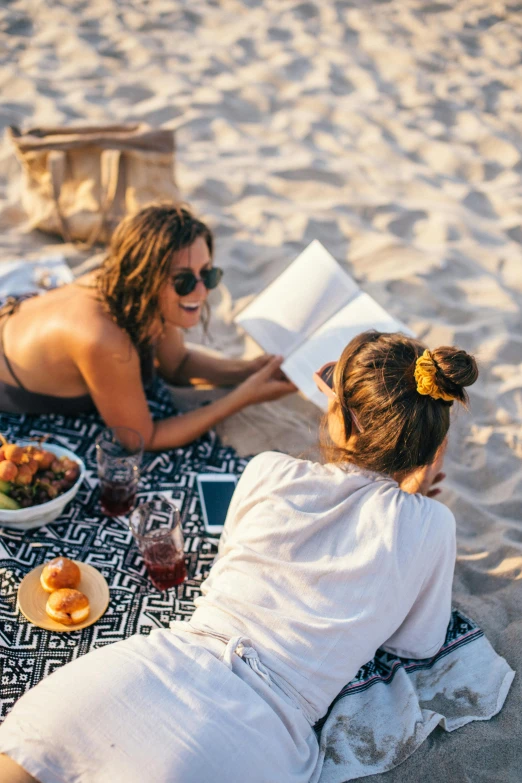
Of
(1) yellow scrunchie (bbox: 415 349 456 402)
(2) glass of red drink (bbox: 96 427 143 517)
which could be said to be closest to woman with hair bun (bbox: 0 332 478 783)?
(1) yellow scrunchie (bbox: 415 349 456 402)

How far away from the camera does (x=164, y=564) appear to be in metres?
2.29

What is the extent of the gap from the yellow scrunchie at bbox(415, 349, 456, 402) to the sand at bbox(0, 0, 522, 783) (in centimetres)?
94

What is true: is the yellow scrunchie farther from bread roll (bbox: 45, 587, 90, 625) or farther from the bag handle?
the bag handle

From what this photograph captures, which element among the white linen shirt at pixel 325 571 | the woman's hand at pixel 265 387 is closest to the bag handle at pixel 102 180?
the woman's hand at pixel 265 387

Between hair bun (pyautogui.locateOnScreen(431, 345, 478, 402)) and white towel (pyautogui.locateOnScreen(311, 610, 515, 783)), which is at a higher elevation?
hair bun (pyautogui.locateOnScreen(431, 345, 478, 402))

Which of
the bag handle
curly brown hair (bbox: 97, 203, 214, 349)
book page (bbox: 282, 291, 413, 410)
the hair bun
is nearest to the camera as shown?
the hair bun

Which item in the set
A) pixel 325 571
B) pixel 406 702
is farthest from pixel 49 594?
pixel 406 702

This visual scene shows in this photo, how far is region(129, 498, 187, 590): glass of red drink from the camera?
7.42 feet

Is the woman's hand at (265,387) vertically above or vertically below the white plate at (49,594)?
above

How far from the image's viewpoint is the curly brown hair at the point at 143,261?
2596 mm

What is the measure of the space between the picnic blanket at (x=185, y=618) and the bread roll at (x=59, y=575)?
12 centimetres

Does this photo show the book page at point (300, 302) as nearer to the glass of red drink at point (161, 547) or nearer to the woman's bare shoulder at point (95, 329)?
the woman's bare shoulder at point (95, 329)

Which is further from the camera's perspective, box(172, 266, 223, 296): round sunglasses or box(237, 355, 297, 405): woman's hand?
box(237, 355, 297, 405): woman's hand

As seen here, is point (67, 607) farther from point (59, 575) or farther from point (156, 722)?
point (156, 722)
